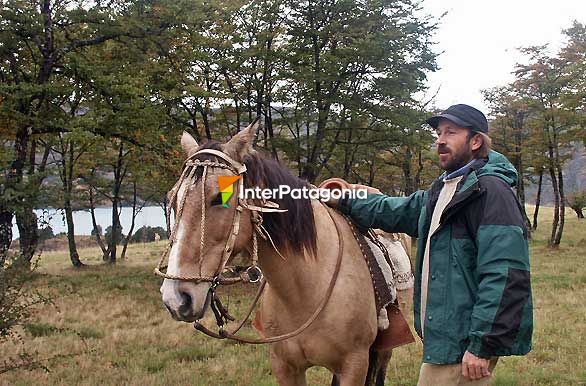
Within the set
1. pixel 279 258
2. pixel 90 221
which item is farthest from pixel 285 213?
pixel 90 221

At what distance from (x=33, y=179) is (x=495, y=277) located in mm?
5095

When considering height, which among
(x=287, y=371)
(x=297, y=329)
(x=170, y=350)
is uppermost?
(x=297, y=329)

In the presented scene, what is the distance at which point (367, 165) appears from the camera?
20625 millimetres

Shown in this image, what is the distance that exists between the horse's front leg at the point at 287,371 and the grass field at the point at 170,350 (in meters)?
2.16

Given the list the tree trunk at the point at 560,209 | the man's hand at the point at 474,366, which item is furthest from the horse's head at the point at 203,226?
the tree trunk at the point at 560,209

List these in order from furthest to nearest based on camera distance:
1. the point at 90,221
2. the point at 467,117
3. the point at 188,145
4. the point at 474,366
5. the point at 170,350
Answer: the point at 90,221 → the point at 170,350 → the point at 188,145 → the point at 467,117 → the point at 474,366

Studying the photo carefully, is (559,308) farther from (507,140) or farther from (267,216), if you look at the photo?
(507,140)

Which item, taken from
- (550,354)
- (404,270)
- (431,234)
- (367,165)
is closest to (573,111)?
(367,165)

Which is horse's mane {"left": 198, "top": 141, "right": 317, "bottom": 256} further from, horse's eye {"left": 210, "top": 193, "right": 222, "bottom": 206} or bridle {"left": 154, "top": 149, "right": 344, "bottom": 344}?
horse's eye {"left": 210, "top": 193, "right": 222, "bottom": 206}

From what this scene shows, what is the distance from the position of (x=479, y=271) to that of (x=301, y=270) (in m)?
1.09

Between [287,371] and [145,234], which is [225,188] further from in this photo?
[145,234]

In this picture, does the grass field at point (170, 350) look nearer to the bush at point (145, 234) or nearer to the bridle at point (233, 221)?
the bridle at point (233, 221)

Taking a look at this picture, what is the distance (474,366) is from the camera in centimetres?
212

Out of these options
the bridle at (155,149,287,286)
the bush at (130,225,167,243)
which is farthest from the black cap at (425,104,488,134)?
the bush at (130,225,167,243)
